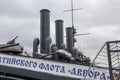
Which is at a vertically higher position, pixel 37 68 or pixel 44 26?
pixel 44 26

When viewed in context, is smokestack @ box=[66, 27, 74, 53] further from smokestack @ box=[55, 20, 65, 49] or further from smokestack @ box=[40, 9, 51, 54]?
smokestack @ box=[40, 9, 51, 54]

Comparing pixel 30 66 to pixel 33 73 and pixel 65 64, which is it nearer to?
pixel 33 73

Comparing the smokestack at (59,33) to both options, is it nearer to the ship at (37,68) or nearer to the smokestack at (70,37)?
the smokestack at (70,37)

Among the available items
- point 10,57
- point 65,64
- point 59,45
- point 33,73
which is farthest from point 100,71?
point 59,45

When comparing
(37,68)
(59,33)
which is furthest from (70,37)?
(37,68)

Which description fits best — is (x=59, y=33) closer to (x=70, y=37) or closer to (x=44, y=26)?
(x=70, y=37)

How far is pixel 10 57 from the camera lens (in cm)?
820

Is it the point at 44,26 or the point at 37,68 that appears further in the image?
the point at 44,26

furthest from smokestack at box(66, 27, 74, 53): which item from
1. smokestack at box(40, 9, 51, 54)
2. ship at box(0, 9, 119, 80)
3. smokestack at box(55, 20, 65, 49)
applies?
ship at box(0, 9, 119, 80)

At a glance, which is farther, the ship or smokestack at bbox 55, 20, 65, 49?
smokestack at bbox 55, 20, 65, 49

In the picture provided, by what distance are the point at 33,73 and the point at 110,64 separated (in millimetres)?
2432

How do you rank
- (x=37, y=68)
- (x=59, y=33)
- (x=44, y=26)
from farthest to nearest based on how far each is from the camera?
(x=59, y=33)
(x=44, y=26)
(x=37, y=68)

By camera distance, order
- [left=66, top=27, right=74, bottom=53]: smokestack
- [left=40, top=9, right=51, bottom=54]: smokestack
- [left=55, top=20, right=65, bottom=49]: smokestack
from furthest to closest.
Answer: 1. [left=66, top=27, right=74, bottom=53]: smokestack
2. [left=55, top=20, right=65, bottom=49]: smokestack
3. [left=40, top=9, right=51, bottom=54]: smokestack

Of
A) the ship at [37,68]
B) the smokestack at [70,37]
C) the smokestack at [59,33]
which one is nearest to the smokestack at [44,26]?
the smokestack at [59,33]
